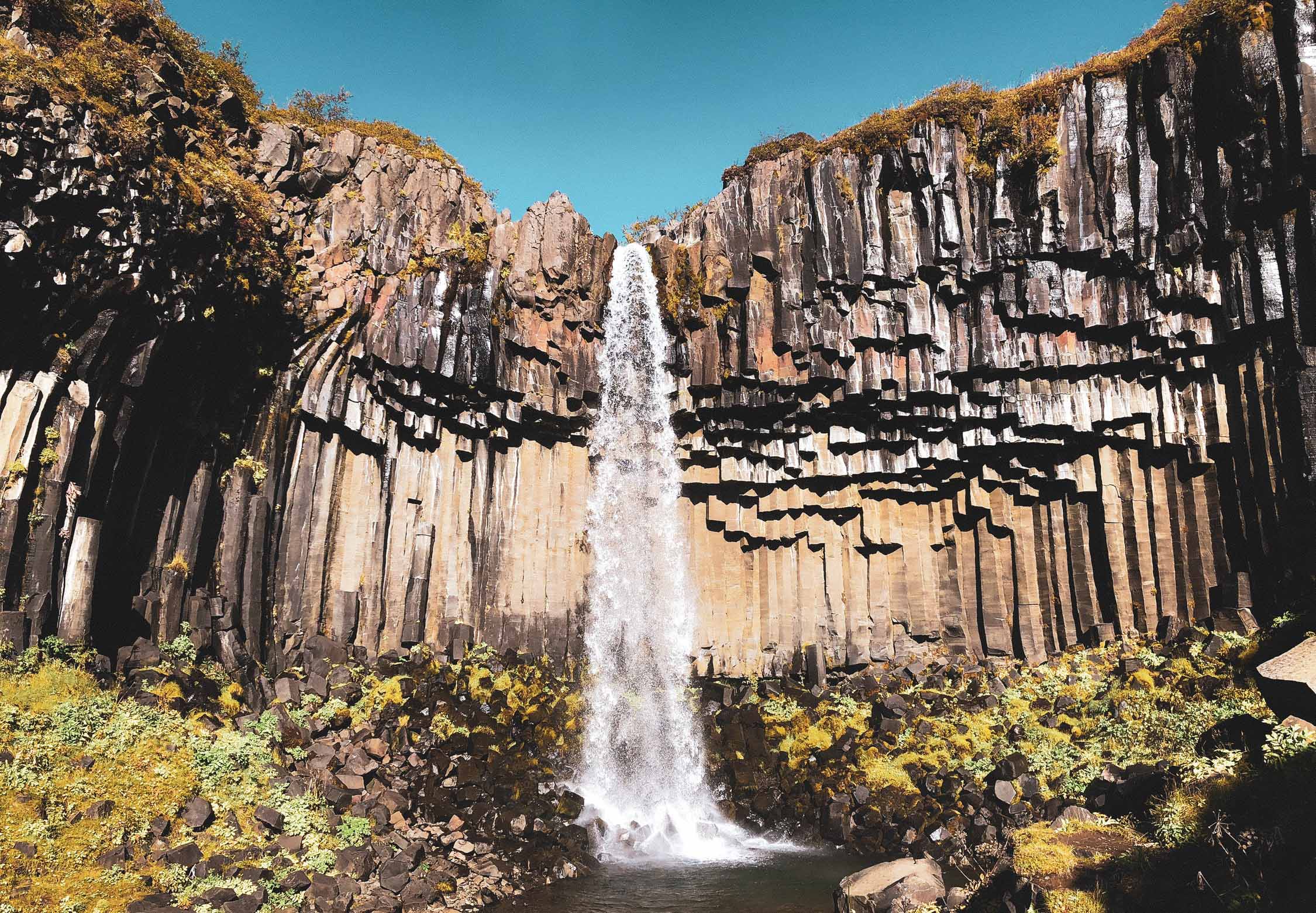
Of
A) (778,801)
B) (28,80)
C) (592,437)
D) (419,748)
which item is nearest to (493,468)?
(592,437)

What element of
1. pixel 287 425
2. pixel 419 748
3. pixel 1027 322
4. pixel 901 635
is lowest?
pixel 419 748

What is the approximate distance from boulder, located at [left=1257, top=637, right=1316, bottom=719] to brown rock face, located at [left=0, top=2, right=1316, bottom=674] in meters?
5.42

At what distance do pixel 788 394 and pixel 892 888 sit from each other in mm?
10735

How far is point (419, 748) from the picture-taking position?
47.4 feet

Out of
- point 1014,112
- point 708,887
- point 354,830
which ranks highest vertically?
point 1014,112

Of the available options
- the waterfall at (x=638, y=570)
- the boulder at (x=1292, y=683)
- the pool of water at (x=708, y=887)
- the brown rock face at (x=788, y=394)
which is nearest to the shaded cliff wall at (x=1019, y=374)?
the brown rock face at (x=788, y=394)

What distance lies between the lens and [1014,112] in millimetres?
17875

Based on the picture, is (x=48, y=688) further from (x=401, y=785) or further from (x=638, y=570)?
(x=638, y=570)

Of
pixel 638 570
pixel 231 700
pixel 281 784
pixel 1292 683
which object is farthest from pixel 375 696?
pixel 1292 683

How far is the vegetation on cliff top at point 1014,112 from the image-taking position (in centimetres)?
1664

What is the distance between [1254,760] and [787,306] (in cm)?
1197

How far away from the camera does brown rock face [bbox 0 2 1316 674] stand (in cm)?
1470

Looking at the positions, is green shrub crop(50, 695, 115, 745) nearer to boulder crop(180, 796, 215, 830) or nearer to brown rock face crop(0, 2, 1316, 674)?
boulder crop(180, 796, 215, 830)

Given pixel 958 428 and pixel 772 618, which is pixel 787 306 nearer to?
pixel 958 428
